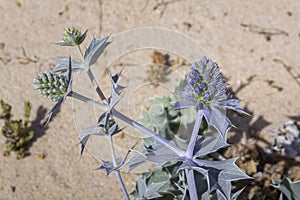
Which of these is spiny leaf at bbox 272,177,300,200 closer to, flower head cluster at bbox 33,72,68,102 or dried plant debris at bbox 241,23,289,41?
flower head cluster at bbox 33,72,68,102

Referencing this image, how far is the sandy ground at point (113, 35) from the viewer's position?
7.77 feet

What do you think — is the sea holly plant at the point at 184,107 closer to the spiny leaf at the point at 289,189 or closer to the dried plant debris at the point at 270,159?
the spiny leaf at the point at 289,189

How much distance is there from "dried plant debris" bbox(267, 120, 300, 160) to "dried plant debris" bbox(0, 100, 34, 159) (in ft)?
4.14

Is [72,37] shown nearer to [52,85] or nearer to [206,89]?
[52,85]

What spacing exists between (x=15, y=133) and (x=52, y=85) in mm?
1215

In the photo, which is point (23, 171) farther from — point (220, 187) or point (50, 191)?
point (220, 187)

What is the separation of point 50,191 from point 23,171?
0.63ft

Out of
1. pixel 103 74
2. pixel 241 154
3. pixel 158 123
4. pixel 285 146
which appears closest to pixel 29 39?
pixel 103 74

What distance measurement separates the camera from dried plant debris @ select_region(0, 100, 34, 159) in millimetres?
2383

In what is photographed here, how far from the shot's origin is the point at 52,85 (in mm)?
1283

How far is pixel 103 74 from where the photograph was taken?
2.68m

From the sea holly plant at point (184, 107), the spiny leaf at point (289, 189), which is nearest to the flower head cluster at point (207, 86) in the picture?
the sea holly plant at point (184, 107)

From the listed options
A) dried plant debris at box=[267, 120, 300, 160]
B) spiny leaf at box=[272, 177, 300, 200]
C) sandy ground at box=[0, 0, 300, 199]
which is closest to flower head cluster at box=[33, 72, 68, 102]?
spiny leaf at box=[272, 177, 300, 200]

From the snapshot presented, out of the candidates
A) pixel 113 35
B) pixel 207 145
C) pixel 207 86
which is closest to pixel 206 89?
pixel 207 86
